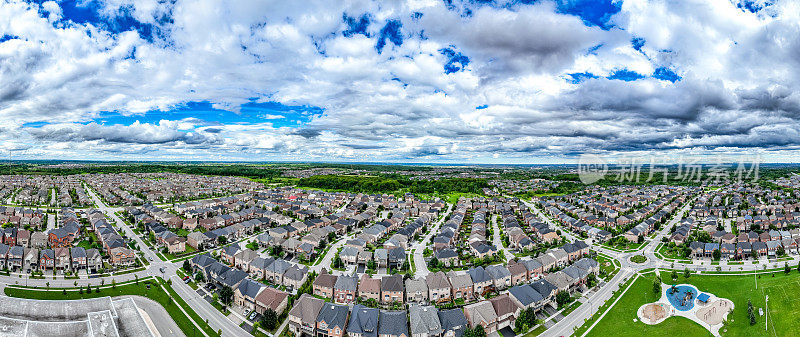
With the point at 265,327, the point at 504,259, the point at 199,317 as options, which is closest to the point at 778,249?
the point at 504,259

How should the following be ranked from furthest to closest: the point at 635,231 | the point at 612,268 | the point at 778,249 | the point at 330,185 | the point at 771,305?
the point at 330,185, the point at 635,231, the point at 778,249, the point at 612,268, the point at 771,305

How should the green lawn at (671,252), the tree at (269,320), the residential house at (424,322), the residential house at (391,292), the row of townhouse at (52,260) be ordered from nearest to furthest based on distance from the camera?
the residential house at (424,322) → the tree at (269,320) → the residential house at (391,292) → the row of townhouse at (52,260) → the green lawn at (671,252)

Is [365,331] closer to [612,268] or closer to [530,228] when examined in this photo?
[612,268]

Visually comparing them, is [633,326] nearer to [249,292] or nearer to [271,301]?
[271,301]

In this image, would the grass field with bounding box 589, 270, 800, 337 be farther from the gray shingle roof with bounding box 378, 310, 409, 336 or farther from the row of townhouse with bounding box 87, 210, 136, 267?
the row of townhouse with bounding box 87, 210, 136, 267

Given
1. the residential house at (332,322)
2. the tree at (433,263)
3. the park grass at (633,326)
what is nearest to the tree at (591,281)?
the park grass at (633,326)

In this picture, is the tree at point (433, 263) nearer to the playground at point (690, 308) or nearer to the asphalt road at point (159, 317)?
the playground at point (690, 308)

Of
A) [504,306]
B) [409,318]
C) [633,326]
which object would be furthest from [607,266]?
[409,318]
